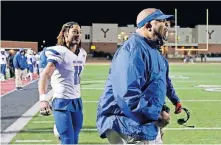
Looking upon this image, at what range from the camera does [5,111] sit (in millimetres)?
10367

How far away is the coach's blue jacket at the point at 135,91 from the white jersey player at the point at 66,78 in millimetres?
1780

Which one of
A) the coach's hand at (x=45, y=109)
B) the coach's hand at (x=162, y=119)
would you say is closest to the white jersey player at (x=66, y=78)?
the coach's hand at (x=45, y=109)

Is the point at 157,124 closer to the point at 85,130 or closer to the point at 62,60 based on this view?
the point at 62,60

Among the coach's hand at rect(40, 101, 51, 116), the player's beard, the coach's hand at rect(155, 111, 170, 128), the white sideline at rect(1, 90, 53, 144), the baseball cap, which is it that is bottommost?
the white sideline at rect(1, 90, 53, 144)

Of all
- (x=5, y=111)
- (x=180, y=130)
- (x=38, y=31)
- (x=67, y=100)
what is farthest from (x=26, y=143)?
(x=38, y=31)

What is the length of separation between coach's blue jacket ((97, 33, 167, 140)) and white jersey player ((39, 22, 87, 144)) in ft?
5.84

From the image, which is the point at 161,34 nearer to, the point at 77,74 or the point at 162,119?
the point at 162,119

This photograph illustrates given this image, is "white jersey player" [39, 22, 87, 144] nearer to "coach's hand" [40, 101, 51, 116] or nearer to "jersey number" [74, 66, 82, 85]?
"jersey number" [74, 66, 82, 85]

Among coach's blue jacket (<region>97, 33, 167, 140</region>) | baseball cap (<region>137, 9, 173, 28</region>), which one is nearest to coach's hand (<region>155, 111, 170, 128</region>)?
coach's blue jacket (<region>97, 33, 167, 140</region>)

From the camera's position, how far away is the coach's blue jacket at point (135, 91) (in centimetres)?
284

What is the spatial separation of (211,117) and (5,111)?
435 centimetres

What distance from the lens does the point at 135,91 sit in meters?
2.83

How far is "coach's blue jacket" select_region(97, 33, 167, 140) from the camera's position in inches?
112

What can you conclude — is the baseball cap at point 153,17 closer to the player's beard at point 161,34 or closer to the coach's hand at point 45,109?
the player's beard at point 161,34
